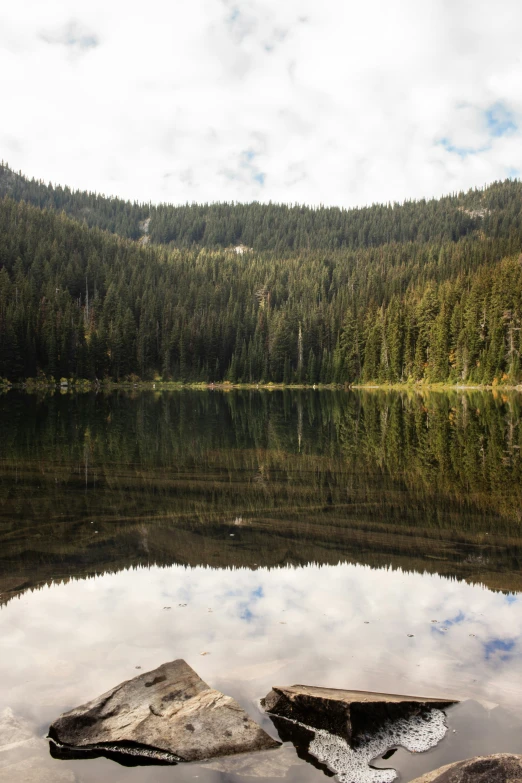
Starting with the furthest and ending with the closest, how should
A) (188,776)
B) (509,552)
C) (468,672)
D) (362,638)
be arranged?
(509,552)
(362,638)
(468,672)
(188,776)

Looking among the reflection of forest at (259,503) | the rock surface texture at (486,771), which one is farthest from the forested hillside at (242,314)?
the rock surface texture at (486,771)

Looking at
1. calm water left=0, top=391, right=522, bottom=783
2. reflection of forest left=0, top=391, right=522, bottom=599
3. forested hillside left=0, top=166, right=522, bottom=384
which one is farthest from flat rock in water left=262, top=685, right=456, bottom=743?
forested hillside left=0, top=166, right=522, bottom=384

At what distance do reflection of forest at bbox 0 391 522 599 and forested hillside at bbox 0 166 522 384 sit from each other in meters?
64.8

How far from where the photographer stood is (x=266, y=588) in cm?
866

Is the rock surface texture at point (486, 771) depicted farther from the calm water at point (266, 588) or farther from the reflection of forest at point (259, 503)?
the reflection of forest at point (259, 503)

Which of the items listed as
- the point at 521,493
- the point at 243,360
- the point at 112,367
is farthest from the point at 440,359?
the point at 521,493

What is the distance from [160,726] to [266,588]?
3502 millimetres

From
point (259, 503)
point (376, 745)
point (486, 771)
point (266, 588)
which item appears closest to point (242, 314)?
point (259, 503)

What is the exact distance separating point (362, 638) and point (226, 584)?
7.81 ft

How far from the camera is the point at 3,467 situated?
17.9 metres

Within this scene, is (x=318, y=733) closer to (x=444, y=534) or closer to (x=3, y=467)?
(x=444, y=534)

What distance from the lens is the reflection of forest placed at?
32.3 feet

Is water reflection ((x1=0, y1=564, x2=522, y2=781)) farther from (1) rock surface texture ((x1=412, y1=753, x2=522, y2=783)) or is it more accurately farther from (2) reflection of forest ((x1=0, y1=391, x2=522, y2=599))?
(1) rock surface texture ((x1=412, y1=753, x2=522, y2=783))

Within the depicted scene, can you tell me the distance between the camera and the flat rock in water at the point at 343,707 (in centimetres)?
527
